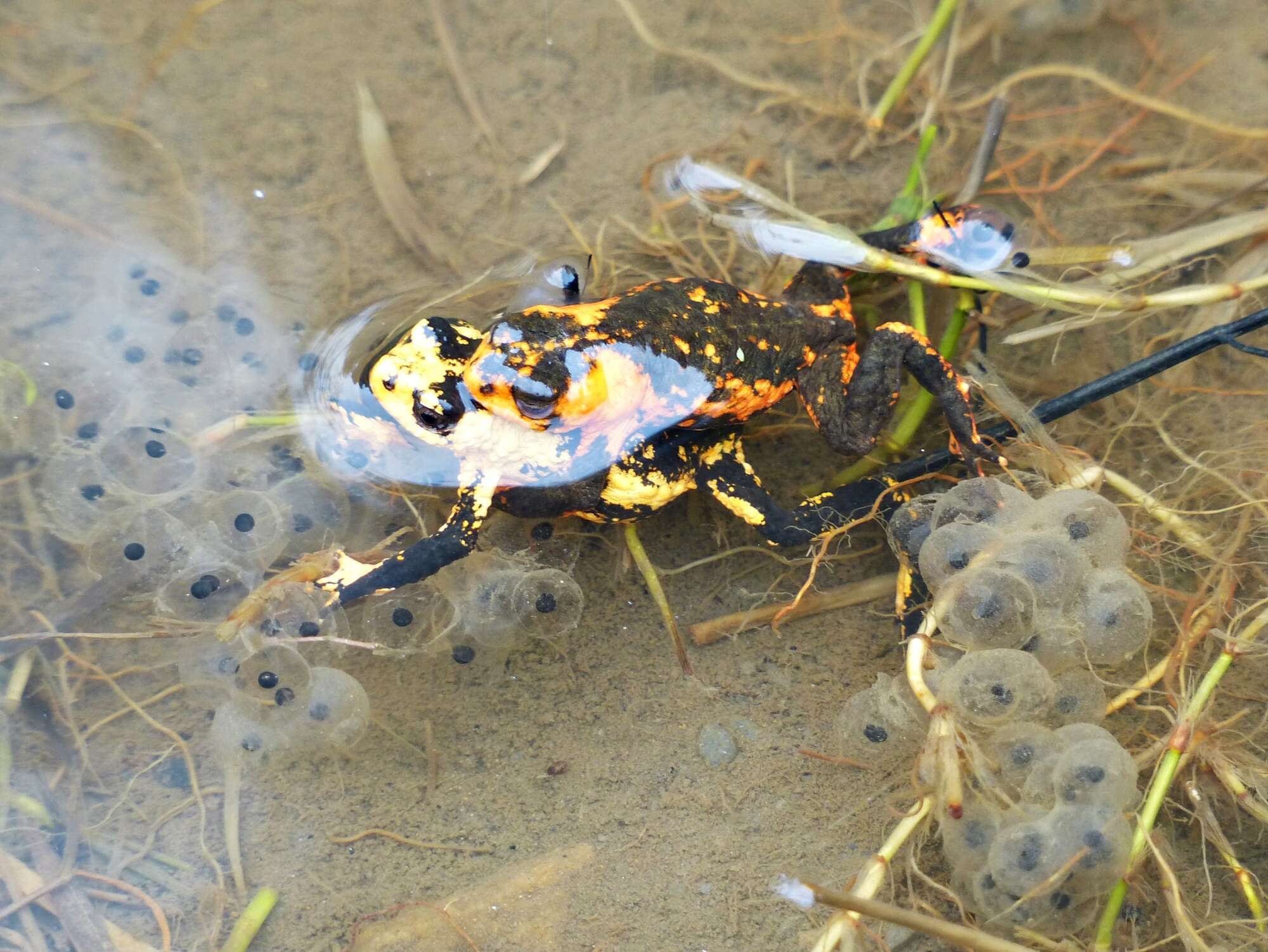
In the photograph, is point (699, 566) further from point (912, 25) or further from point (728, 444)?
point (912, 25)

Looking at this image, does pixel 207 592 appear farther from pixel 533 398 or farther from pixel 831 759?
pixel 831 759

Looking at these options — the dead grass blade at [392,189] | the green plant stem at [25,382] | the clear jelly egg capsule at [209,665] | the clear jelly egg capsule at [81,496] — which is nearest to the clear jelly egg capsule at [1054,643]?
the clear jelly egg capsule at [209,665]

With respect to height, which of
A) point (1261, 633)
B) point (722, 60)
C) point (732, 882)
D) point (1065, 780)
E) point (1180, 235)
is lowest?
point (732, 882)

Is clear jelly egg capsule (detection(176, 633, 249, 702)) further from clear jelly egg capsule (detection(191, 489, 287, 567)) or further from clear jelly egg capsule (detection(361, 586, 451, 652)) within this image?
clear jelly egg capsule (detection(361, 586, 451, 652))

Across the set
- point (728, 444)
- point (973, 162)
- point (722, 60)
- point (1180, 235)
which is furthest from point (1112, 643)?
point (722, 60)

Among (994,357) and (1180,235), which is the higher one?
(1180,235)

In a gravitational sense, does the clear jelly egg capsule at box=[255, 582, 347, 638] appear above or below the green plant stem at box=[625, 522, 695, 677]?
above

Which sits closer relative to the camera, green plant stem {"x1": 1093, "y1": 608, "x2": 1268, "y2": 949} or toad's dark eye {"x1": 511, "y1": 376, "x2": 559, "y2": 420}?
green plant stem {"x1": 1093, "y1": 608, "x2": 1268, "y2": 949}

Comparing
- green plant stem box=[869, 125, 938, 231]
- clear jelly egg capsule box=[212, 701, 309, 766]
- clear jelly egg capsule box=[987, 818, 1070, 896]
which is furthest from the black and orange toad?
clear jelly egg capsule box=[987, 818, 1070, 896]
